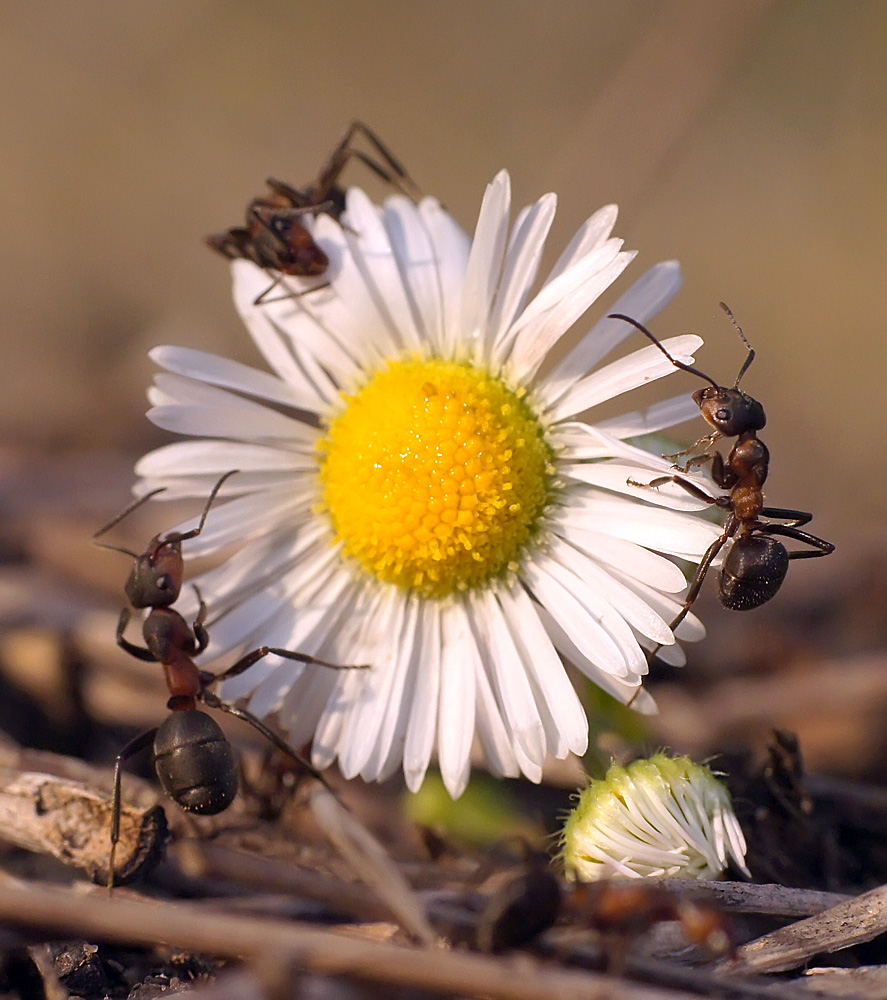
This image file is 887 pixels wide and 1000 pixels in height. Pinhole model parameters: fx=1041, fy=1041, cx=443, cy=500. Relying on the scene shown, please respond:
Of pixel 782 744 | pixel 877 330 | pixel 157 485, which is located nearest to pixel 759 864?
pixel 782 744

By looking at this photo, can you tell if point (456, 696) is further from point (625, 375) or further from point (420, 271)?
point (420, 271)

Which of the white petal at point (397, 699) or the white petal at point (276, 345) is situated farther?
the white petal at point (276, 345)

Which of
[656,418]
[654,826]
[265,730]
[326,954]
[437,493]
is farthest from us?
[265,730]

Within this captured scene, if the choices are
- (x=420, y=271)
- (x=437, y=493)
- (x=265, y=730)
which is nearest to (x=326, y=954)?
(x=265, y=730)

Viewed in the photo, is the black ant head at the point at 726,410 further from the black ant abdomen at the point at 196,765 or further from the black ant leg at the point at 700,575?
the black ant abdomen at the point at 196,765

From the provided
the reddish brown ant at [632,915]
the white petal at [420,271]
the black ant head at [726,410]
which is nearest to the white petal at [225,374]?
the white petal at [420,271]

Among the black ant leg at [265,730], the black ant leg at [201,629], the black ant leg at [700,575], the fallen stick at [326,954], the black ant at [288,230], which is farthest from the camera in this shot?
the black ant at [288,230]

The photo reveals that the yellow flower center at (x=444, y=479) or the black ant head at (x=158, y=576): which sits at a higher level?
the yellow flower center at (x=444, y=479)
